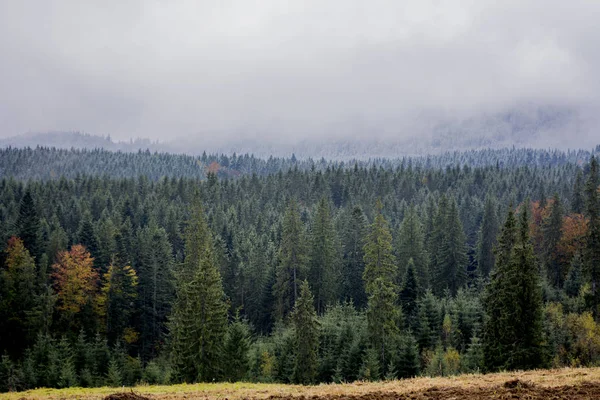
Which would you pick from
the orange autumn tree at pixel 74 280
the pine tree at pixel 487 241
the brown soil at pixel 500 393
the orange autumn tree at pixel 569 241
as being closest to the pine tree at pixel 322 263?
the pine tree at pixel 487 241

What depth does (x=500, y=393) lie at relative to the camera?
1495cm

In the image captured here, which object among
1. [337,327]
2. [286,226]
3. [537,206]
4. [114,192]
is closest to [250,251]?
[286,226]

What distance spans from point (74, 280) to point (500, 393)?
5880cm

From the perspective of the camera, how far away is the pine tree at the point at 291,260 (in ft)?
195

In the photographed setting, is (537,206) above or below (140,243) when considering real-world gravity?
above

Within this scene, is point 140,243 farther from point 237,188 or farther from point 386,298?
point 237,188

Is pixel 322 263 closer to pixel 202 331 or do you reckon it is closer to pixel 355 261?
pixel 355 261

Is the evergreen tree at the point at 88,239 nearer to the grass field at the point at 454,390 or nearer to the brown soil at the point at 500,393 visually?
the grass field at the point at 454,390

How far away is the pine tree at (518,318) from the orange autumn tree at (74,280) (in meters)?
50.3

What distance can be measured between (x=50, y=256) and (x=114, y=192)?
62.4 m

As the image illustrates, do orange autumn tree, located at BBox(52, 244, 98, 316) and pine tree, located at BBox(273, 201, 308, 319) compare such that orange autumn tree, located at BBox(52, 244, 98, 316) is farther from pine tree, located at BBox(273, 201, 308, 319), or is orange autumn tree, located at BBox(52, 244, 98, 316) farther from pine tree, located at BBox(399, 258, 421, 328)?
pine tree, located at BBox(399, 258, 421, 328)

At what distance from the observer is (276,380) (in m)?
39.1

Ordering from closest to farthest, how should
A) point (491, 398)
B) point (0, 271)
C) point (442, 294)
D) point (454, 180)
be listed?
point (491, 398), point (0, 271), point (442, 294), point (454, 180)

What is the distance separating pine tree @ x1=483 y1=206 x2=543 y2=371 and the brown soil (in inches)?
563
